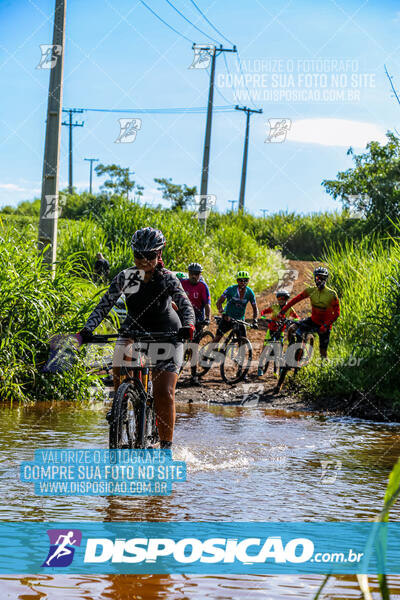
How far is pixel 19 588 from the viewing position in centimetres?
374

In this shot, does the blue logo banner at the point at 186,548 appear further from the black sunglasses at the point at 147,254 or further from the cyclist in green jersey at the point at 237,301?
the cyclist in green jersey at the point at 237,301

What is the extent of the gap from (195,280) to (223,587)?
1060cm

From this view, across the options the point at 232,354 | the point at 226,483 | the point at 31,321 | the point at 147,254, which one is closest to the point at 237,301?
the point at 232,354

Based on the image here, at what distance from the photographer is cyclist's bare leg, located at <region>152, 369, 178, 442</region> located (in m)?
6.12

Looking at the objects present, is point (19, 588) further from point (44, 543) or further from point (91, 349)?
point (91, 349)

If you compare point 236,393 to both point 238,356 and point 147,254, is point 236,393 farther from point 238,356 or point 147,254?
point 147,254

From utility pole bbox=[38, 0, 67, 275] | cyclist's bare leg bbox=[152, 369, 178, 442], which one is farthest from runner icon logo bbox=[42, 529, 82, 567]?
utility pole bbox=[38, 0, 67, 275]

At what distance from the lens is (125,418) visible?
568 cm

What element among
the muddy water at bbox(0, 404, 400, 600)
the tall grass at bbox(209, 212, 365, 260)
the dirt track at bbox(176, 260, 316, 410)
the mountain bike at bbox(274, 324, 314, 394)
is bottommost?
the muddy water at bbox(0, 404, 400, 600)

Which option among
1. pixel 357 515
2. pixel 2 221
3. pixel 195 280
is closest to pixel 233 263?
pixel 195 280

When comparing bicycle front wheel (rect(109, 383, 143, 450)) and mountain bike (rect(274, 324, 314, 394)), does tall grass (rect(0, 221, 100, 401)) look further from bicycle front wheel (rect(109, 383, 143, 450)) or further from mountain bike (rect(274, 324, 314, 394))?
bicycle front wheel (rect(109, 383, 143, 450))

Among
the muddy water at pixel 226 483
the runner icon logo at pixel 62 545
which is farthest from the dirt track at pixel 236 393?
the runner icon logo at pixel 62 545

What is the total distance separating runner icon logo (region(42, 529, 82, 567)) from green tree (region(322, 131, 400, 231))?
2989 cm

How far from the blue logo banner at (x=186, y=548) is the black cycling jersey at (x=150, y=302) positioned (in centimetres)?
171
